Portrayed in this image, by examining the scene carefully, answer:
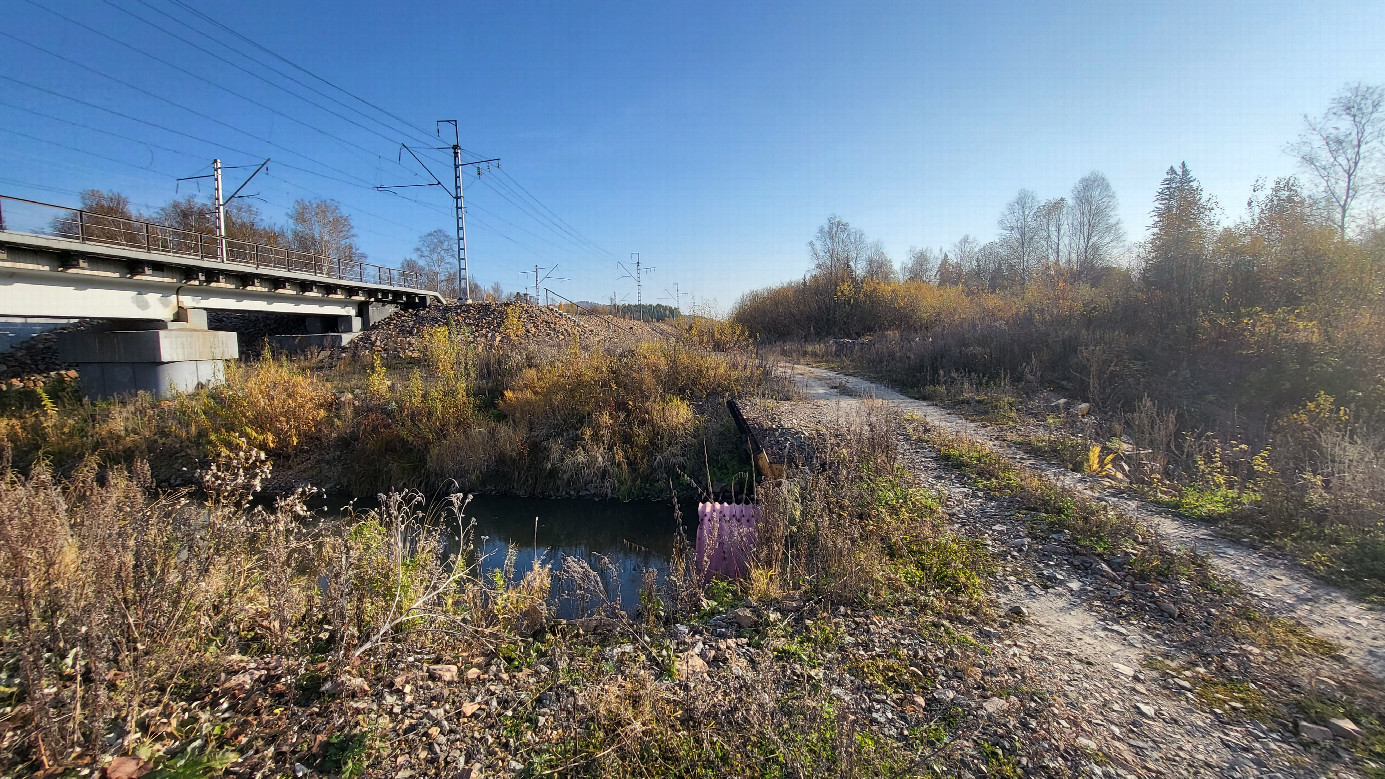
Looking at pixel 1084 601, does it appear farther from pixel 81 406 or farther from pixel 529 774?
pixel 81 406

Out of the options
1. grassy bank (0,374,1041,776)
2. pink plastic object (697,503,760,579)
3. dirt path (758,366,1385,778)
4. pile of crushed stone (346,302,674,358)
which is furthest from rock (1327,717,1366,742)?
pile of crushed stone (346,302,674,358)

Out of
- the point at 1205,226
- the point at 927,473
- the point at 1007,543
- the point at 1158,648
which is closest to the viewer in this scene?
the point at 1158,648

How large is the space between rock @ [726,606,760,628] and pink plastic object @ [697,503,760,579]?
3.13 ft

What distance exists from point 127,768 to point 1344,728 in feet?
19.0

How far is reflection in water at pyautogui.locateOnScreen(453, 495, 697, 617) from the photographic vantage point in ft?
24.9

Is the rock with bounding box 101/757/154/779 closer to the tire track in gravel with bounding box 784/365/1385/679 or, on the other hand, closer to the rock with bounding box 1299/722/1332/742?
the rock with bounding box 1299/722/1332/742

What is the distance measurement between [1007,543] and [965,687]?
2487 millimetres

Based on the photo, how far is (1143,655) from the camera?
3.41 meters

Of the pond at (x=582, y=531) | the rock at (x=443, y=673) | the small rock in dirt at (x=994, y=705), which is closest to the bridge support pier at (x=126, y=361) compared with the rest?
the pond at (x=582, y=531)

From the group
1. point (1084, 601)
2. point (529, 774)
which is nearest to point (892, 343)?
point (1084, 601)

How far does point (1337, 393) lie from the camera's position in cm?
856

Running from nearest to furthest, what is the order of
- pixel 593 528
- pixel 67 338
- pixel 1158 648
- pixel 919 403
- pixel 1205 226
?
1. pixel 1158 648
2. pixel 593 528
3. pixel 919 403
4. pixel 67 338
5. pixel 1205 226

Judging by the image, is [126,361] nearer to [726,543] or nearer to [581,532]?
[581,532]

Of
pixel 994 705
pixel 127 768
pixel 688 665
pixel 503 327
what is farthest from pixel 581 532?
pixel 503 327
